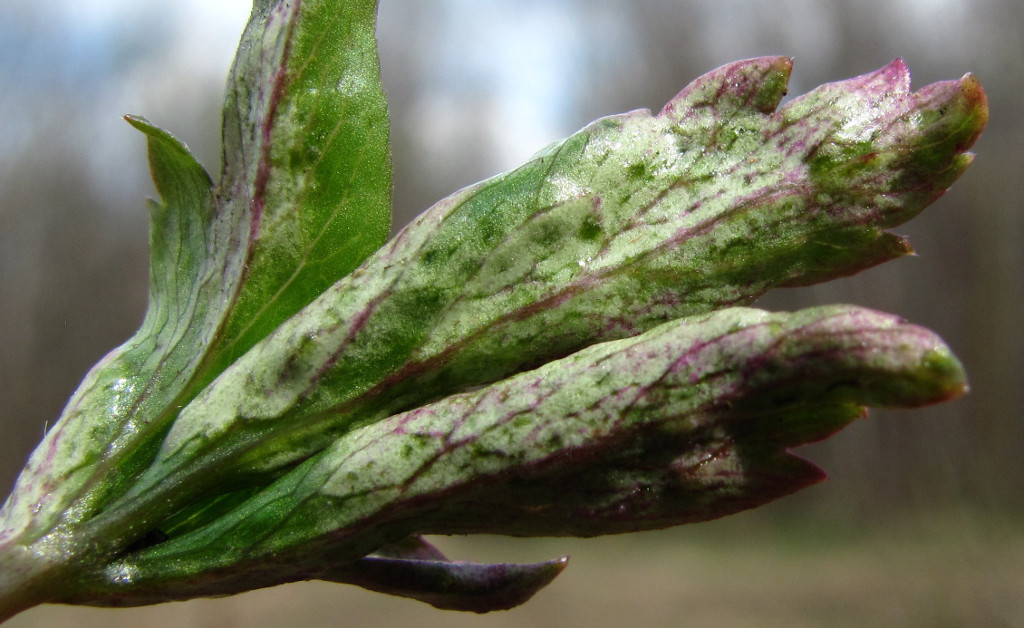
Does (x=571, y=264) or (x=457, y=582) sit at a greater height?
(x=571, y=264)

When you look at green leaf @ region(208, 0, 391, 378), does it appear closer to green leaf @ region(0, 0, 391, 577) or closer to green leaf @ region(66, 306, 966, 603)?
green leaf @ region(0, 0, 391, 577)

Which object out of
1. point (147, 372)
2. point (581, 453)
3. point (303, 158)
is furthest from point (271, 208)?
point (581, 453)

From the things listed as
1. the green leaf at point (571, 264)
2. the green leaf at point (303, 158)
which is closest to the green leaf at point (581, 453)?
the green leaf at point (571, 264)

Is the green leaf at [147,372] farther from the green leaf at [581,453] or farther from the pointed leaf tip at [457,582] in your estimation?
the pointed leaf tip at [457,582]

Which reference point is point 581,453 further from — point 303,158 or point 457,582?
point 303,158

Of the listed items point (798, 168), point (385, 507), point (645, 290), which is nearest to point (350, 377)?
point (385, 507)

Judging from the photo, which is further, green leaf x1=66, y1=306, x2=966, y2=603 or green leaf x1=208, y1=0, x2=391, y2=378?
green leaf x1=208, y1=0, x2=391, y2=378

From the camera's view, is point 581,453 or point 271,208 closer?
point 581,453

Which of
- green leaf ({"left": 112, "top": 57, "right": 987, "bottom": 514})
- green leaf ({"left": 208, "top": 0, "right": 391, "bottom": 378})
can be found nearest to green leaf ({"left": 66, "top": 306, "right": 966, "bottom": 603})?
green leaf ({"left": 112, "top": 57, "right": 987, "bottom": 514})
